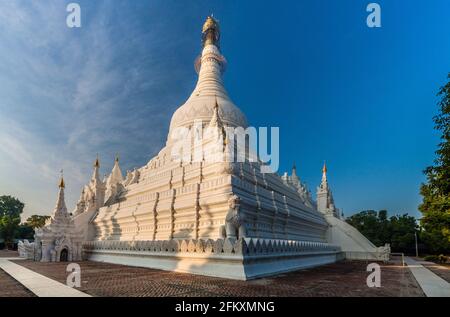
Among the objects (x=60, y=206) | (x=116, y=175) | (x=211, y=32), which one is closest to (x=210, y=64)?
(x=211, y=32)

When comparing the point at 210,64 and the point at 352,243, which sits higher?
the point at 210,64

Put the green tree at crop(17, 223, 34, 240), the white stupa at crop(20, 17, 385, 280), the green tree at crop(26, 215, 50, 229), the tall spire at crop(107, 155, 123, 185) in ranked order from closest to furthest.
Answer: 1. the white stupa at crop(20, 17, 385, 280)
2. the tall spire at crop(107, 155, 123, 185)
3. the green tree at crop(17, 223, 34, 240)
4. the green tree at crop(26, 215, 50, 229)

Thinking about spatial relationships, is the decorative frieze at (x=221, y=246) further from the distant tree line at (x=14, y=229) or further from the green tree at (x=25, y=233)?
the green tree at (x=25, y=233)

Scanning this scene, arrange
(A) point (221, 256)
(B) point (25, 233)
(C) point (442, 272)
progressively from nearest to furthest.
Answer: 1. (A) point (221, 256)
2. (C) point (442, 272)
3. (B) point (25, 233)

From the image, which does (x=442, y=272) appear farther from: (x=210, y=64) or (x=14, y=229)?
(x=14, y=229)

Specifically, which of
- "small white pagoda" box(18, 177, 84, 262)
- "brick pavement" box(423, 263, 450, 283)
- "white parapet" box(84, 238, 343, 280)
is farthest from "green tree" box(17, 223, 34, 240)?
"brick pavement" box(423, 263, 450, 283)

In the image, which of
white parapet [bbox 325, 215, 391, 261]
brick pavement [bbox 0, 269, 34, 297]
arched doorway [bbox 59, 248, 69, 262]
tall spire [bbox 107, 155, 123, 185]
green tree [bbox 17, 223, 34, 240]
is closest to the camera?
brick pavement [bbox 0, 269, 34, 297]

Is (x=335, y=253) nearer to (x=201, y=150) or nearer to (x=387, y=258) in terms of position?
(x=387, y=258)

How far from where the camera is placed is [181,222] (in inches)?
938

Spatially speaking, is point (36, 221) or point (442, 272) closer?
point (442, 272)

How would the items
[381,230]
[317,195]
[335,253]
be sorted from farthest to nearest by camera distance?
[381,230], [317,195], [335,253]

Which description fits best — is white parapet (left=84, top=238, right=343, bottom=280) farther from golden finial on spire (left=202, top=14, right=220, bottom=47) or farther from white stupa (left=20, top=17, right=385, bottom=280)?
golden finial on spire (left=202, top=14, right=220, bottom=47)
